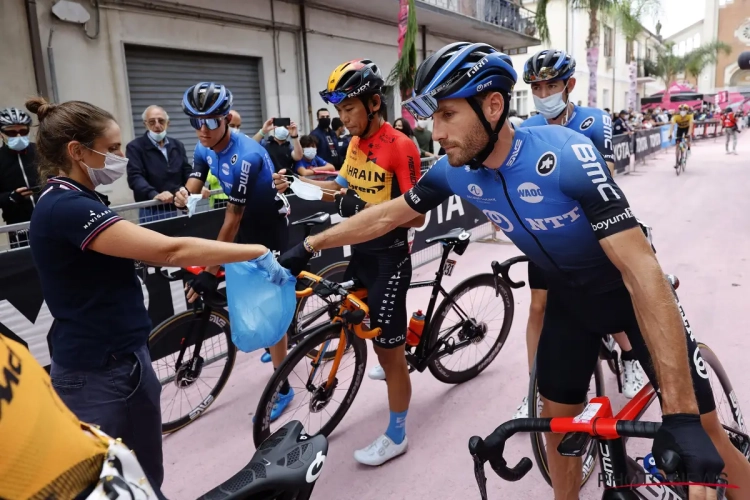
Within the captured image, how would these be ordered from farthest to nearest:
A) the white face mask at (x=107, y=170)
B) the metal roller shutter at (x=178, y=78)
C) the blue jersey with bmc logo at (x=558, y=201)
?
the metal roller shutter at (x=178, y=78) → the white face mask at (x=107, y=170) → the blue jersey with bmc logo at (x=558, y=201)

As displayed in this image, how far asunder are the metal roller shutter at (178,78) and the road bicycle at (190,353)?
21.5 feet

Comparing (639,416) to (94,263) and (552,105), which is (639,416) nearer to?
(94,263)

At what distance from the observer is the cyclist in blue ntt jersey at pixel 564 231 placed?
5.22ft

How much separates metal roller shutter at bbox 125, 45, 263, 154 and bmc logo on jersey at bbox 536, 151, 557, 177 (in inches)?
352

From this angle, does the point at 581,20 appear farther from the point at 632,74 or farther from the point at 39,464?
the point at 39,464

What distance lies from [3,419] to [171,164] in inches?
210

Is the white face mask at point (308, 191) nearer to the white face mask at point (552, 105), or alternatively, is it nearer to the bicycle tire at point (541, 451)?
the white face mask at point (552, 105)

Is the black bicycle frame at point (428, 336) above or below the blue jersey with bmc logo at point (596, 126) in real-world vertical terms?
below

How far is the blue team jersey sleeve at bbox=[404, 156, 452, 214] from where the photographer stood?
2.28 metres

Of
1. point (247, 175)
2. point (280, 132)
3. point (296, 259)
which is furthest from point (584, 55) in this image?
point (296, 259)

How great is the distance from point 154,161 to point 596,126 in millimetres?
4406

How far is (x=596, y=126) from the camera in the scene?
346cm

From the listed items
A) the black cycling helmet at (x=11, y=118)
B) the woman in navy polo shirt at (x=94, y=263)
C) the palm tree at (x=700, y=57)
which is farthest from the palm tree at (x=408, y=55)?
the palm tree at (x=700, y=57)

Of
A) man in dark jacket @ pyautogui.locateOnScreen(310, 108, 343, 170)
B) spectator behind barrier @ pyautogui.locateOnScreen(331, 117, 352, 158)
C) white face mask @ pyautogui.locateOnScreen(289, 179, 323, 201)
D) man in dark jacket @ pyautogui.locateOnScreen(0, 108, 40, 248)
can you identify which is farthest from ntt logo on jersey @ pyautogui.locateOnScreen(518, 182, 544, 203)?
spectator behind barrier @ pyautogui.locateOnScreen(331, 117, 352, 158)
